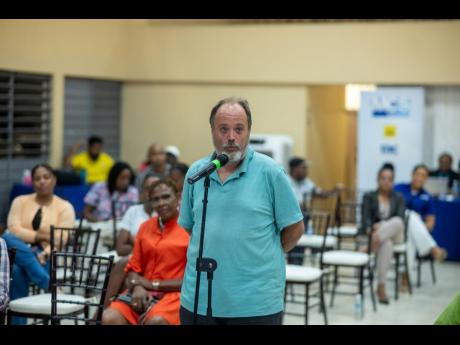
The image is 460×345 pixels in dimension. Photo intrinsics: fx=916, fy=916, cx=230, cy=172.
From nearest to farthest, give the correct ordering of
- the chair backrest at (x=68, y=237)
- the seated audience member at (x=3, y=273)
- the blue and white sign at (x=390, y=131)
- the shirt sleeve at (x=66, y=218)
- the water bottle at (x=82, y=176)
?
the seated audience member at (x=3, y=273) → the chair backrest at (x=68, y=237) → the shirt sleeve at (x=66, y=218) → the water bottle at (x=82, y=176) → the blue and white sign at (x=390, y=131)

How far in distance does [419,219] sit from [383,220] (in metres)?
0.79

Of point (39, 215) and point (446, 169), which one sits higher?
point (446, 169)

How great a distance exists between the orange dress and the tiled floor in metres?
2.28

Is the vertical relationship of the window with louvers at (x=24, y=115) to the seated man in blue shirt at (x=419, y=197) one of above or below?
above

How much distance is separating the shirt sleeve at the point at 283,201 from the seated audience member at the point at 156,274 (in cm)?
158

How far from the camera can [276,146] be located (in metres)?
11.9

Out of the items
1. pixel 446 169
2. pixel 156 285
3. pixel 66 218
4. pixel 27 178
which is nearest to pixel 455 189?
→ pixel 446 169

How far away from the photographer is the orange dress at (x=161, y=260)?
5.19 metres

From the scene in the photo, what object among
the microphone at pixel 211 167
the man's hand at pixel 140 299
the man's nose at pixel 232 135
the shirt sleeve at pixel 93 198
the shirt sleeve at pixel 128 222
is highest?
the man's nose at pixel 232 135

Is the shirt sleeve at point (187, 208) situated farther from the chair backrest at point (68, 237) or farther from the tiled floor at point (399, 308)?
the tiled floor at point (399, 308)

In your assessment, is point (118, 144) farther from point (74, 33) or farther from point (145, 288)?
point (145, 288)

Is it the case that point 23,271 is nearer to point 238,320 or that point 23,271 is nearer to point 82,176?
point 238,320

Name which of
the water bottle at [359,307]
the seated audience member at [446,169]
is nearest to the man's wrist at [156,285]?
the water bottle at [359,307]
